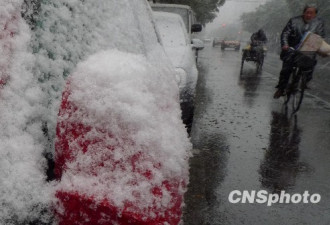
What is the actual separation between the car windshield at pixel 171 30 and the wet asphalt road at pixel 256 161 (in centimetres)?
130

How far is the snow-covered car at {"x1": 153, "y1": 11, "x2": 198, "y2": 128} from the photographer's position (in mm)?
4508

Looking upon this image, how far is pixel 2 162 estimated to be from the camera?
0.88m

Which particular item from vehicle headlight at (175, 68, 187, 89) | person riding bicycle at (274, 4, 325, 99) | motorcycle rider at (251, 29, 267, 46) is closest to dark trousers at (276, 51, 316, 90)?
person riding bicycle at (274, 4, 325, 99)

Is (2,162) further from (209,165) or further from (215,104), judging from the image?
(215,104)

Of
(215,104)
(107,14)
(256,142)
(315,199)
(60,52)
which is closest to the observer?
(60,52)

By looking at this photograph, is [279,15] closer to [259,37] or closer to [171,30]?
[259,37]

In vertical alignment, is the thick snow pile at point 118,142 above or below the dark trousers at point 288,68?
above

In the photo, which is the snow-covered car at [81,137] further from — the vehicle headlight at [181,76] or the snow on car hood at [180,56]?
the snow on car hood at [180,56]

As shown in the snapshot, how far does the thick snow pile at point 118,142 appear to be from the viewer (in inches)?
35.6

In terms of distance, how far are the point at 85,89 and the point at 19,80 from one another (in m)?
0.17

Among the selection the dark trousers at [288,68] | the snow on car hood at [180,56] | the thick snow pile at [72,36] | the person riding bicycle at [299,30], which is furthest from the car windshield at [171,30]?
the thick snow pile at [72,36]

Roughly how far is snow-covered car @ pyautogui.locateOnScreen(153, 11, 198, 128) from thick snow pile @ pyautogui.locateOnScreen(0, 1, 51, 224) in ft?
8.98

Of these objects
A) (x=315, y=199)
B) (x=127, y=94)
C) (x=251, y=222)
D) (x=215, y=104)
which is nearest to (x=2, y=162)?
(x=127, y=94)

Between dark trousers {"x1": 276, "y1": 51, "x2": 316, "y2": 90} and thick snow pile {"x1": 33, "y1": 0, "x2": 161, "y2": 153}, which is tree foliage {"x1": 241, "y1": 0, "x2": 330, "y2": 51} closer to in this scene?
dark trousers {"x1": 276, "y1": 51, "x2": 316, "y2": 90}
